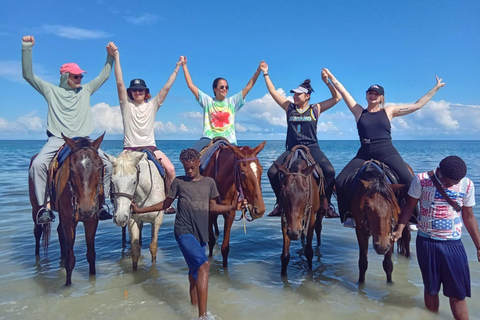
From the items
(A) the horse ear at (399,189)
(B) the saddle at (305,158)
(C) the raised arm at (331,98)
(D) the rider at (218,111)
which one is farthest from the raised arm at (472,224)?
(D) the rider at (218,111)

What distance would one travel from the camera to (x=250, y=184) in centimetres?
486

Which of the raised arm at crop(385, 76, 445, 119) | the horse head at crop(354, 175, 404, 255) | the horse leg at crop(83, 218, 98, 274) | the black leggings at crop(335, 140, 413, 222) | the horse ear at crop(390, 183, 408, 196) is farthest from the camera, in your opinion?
the raised arm at crop(385, 76, 445, 119)

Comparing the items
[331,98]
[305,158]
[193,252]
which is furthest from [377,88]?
[193,252]

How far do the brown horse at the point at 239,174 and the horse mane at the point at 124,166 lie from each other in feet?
4.54

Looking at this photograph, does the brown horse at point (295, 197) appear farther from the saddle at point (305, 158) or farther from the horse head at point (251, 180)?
the saddle at point (305, 158)

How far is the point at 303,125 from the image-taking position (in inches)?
268

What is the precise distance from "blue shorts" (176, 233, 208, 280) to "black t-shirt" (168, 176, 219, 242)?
0.08 m

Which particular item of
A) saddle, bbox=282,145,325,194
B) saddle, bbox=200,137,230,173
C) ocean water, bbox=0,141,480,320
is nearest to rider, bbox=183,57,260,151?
saddle, bbox=200,137,230,173

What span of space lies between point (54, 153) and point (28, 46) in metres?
1.87

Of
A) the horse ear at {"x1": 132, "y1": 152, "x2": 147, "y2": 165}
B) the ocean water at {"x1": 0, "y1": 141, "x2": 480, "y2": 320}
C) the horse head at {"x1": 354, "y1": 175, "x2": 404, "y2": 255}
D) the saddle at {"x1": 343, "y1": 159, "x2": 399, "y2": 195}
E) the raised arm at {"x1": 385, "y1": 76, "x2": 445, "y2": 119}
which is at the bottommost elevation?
the ocean water at {"x1": 0, "y1": 141, "x2": 480, "y2": 320}

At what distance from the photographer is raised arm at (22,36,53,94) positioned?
18.4 feet

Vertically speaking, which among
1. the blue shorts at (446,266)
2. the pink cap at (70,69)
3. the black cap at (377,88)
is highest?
the pink cap at (70,69)

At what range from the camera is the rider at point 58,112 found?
5715 mm

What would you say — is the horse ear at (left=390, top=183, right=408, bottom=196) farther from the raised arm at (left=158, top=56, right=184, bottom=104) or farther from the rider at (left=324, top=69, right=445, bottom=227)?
the raised arm at (left=158, top=56, right=184, bottom=104)
